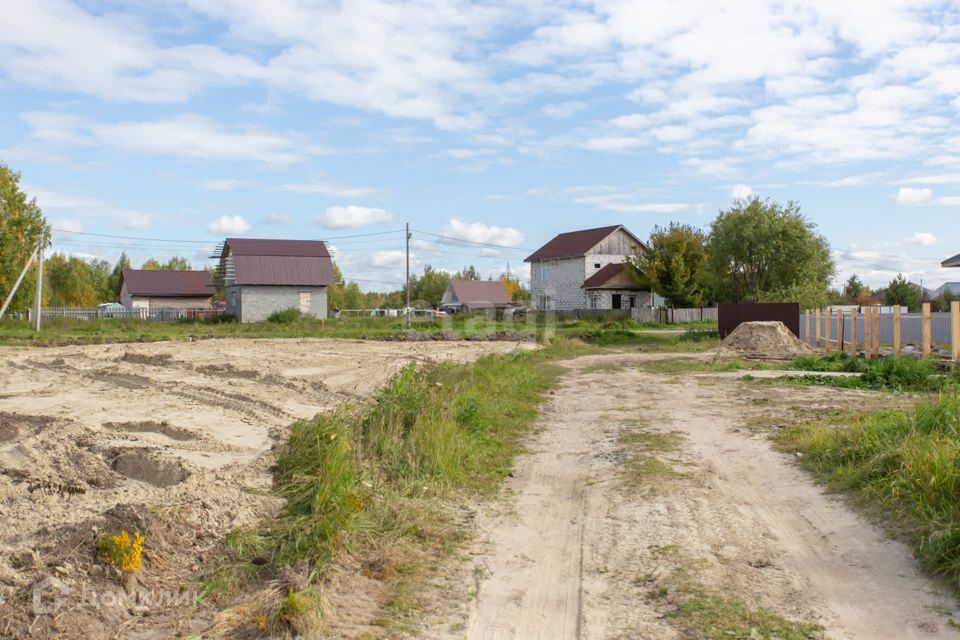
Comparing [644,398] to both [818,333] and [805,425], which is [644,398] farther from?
[818,333]

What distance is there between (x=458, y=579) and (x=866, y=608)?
2.79 meters

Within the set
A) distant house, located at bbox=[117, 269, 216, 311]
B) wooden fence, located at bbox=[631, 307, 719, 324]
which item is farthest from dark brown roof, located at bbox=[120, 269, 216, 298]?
wooden fence, located at bbox=[631, 307, 719, 324]

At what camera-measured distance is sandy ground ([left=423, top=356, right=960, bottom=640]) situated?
5.06 meters

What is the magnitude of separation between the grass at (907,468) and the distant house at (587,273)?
5200 cm

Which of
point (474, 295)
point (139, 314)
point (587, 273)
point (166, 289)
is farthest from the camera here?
point (474, 295)

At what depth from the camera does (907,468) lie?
7371mm

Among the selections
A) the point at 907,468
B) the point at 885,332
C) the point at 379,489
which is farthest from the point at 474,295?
the point at 907,468

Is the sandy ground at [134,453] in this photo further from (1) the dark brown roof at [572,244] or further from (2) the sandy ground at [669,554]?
(1) the dark brown roof at [572,244]

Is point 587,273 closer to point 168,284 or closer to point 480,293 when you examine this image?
point 168,284

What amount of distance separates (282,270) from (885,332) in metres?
39.4

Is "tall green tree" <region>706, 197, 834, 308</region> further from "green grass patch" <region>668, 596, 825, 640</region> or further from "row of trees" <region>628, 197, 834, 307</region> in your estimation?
"green grass patch" <region>668, 596, 825, 640</region>

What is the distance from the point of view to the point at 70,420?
10.5 m

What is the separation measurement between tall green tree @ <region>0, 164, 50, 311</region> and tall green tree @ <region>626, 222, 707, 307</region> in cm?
3901

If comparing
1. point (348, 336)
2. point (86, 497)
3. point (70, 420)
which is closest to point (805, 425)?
point (86, 497)
